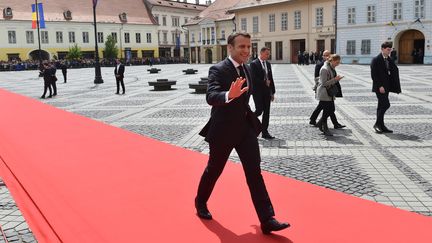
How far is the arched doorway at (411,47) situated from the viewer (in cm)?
3897

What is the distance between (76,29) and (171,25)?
20.9 m

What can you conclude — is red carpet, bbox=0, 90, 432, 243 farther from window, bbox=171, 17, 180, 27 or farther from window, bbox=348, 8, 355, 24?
window, bbox=171, 17, 180, 27

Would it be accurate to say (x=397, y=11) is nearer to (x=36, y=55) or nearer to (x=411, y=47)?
(x=411, y=47)

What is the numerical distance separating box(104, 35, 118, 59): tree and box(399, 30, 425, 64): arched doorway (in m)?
40.4

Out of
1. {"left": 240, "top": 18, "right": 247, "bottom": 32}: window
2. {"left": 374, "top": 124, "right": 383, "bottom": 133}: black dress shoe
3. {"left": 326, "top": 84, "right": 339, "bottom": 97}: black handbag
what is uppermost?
{"left": 240, "top": 18, "right": 247, "bottom": 32}: window

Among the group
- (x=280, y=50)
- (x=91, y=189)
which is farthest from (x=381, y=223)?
(x=280, y=50)

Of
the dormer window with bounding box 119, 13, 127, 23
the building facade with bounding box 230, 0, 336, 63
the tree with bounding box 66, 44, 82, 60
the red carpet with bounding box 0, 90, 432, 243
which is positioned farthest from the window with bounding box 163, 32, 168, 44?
the red carpet with bounding box 0, 90, 432, 243

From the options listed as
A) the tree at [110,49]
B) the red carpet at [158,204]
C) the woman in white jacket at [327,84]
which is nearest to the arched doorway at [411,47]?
the woman in white jacket at [327,84]

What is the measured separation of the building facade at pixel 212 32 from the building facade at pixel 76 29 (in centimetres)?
833

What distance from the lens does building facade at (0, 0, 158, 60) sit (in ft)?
193

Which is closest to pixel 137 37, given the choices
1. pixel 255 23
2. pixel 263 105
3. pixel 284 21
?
pixel 255 23

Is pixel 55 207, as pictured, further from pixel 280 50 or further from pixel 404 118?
pixel 280 50

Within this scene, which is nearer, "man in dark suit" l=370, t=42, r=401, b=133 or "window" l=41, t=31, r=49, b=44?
"man in dark suit" l=370, t=42, r=401, b=133

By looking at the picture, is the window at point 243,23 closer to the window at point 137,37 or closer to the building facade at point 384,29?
the building facade at point 384,29
